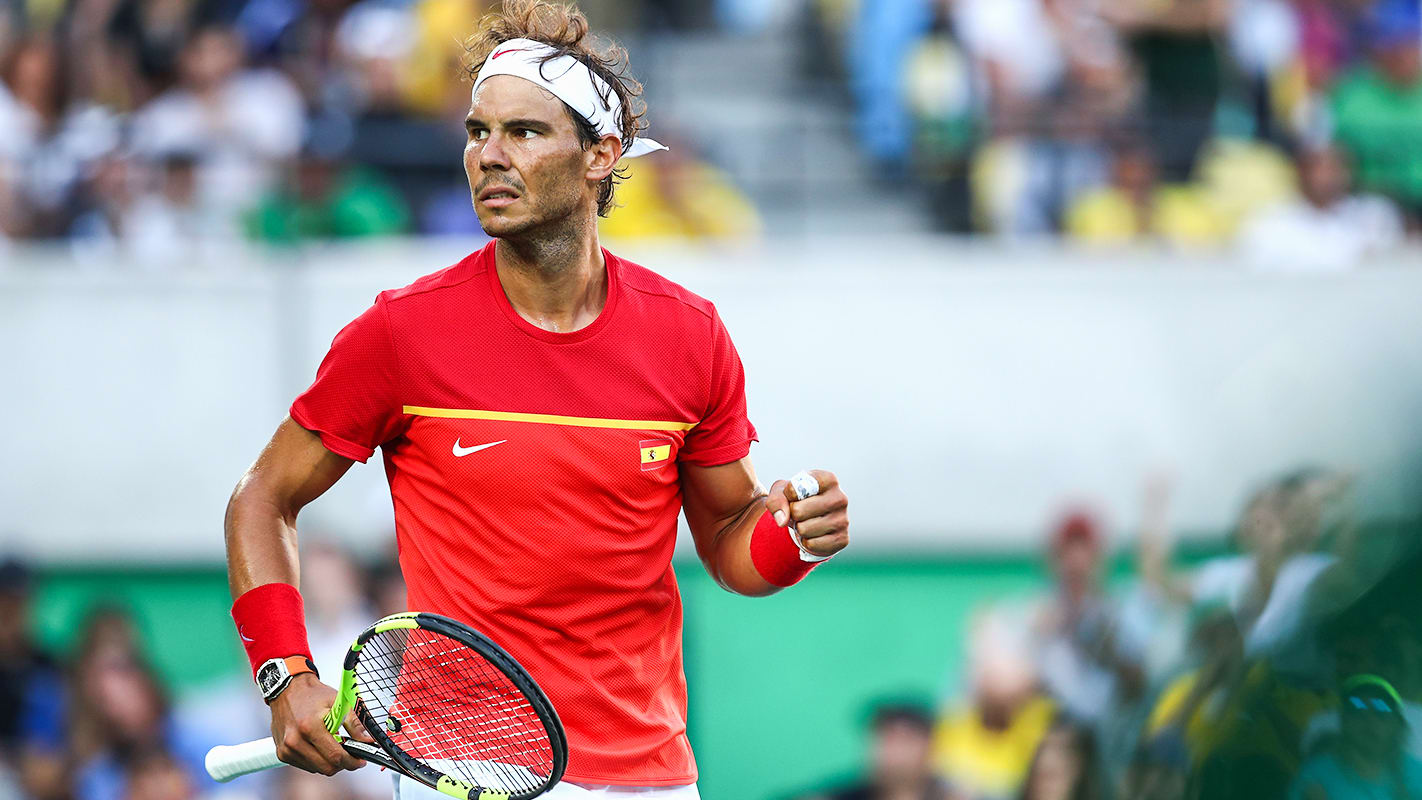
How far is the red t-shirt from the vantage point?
309 cm

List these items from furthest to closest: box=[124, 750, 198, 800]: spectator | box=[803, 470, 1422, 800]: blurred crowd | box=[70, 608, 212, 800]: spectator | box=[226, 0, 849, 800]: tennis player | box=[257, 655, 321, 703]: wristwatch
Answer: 1. box=[70, 608, 212, 800]: spectator
2. box=[124, 750, 198, 800]: spectator
3. box=[226, 0, 849, 800]: tennis player
4. box=[257, 655, 321, 703]: wristwatch
5. box=[803, 470, 1422, 800]: blurred crowd

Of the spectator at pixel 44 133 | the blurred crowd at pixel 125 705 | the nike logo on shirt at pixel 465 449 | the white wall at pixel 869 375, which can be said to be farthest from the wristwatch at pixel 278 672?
the spectator at pixel 44 133

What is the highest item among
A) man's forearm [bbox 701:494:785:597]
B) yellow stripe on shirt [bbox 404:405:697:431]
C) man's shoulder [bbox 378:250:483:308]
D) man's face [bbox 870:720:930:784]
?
man's shoulder [bbox 378:250:483:308]

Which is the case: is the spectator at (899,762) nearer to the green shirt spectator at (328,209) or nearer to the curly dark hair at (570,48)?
the green shirt spectator at (328,209)

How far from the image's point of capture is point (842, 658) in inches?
289

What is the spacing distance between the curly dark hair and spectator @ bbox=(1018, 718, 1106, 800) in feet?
8.51

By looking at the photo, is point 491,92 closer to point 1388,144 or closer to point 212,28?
point 212,28

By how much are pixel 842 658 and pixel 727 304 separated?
5.54ft

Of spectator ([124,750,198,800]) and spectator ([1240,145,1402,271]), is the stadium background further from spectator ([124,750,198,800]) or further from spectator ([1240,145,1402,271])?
spectator ([124,750,198,800])

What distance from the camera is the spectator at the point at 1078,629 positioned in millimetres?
6711

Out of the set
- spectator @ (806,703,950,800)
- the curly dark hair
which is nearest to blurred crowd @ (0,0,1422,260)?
spectator @ (806,703,950,800)

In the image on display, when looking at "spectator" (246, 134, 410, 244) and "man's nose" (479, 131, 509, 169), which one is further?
"spectator" (246, 134, 410, 244)

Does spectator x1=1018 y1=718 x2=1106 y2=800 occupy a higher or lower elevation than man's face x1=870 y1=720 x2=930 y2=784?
higher

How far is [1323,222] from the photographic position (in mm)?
8594
